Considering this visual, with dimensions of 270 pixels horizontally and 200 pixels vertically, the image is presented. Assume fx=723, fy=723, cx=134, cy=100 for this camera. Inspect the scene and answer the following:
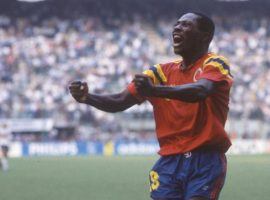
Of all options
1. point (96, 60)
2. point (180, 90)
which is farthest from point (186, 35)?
point (96, 60)

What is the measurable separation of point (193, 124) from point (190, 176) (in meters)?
0.36

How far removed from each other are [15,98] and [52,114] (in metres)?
1.85

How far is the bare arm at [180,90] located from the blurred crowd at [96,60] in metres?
28.1

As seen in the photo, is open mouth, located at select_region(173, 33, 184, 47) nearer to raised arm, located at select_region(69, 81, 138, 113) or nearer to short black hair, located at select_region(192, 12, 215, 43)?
short black hair, located at select_region(192, 12, 215, 43)

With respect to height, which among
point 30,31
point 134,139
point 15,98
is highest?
point 30,31

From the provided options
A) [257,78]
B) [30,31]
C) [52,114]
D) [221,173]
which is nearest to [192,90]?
[221,173]

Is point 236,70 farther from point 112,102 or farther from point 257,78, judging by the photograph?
point 112,102

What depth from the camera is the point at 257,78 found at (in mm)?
35969

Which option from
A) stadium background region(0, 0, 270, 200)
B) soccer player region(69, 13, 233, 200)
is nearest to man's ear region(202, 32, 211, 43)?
soccer player region(69, 13, 233, 200)

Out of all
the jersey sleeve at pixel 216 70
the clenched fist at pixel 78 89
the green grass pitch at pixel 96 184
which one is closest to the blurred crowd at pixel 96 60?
the green grass pitch at pixel 96 184

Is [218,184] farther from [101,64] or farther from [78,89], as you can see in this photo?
[101,64]

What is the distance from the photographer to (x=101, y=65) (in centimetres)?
3628

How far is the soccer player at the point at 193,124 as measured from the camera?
4.98 m

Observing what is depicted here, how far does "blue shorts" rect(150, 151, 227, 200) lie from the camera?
196 inches
